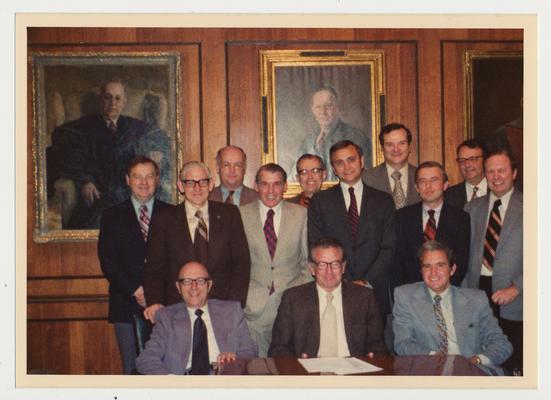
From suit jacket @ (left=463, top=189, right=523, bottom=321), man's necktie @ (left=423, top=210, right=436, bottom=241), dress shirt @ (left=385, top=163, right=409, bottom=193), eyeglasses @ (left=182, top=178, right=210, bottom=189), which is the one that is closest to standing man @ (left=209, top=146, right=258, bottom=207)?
eyeglasses @ (left=182, top=178, right=210, bottom=189)

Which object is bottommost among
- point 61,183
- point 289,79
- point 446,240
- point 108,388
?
point 108,388

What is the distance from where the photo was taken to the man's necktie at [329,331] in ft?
12.4

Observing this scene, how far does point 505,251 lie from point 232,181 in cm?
169

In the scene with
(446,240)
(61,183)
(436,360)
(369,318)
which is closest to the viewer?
(436,360)

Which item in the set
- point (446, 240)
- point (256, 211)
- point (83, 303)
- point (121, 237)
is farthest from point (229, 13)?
point (83, 303)

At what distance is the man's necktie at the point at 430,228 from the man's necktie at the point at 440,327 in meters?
0.57

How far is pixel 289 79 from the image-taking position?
507cm

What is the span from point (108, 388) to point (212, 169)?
1925 millimetres

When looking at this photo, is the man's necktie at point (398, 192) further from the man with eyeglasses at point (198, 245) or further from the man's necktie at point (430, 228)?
the man with eyeglasses at point (198, 245)

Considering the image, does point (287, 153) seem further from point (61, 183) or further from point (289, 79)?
point (61, 183)

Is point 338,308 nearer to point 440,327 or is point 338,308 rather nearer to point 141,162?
point 440,327

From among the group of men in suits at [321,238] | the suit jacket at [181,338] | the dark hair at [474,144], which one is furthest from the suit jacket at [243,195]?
the dark hair at [474,144]

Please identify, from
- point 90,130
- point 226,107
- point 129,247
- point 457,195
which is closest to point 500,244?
point 457,195

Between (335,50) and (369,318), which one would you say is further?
(335,50)
